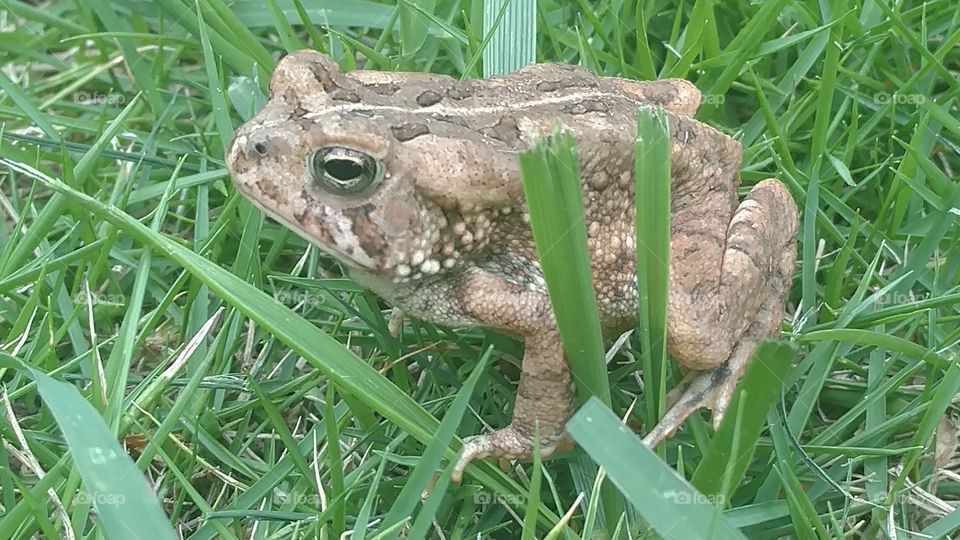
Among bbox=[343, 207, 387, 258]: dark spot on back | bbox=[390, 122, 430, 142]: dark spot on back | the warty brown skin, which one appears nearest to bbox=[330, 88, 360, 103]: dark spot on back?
the warty brown skin

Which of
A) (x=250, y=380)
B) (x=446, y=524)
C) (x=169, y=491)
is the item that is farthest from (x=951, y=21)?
(x=169, y=491)

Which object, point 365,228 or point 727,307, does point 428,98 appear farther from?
point 727,307

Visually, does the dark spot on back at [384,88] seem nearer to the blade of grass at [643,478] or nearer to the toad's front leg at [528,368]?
the toad's front leg at [528,368]

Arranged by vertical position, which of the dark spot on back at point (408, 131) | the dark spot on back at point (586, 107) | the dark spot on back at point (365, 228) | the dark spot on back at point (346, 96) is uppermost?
the dark spot on back at point (346, 96)

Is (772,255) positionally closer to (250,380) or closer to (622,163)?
(622,163)

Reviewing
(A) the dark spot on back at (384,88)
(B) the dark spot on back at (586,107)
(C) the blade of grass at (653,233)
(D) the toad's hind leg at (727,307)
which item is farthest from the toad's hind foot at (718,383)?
(A) the dark spot on back at (384,88)

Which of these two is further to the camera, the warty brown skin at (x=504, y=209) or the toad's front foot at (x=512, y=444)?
the toad's front foot at (x=512, y=444)

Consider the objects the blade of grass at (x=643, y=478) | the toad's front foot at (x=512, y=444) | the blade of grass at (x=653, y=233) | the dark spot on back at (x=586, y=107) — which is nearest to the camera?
the blade of grass at (x=643, y=478)

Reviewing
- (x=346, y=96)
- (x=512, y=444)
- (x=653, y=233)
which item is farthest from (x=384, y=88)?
(x=512, y=444)
